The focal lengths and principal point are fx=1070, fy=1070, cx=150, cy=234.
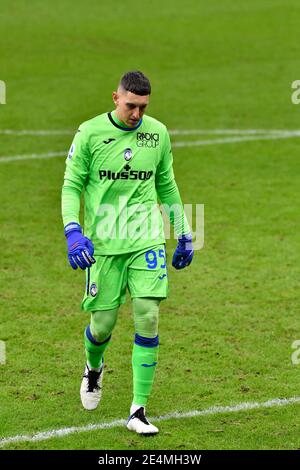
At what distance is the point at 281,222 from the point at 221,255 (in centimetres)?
182

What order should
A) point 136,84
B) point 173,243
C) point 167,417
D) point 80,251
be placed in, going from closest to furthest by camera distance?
point 80,251
point 136,84
point 167,417
point 173,243

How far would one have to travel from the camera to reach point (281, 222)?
15.6m

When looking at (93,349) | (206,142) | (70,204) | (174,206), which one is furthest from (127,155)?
(206,142)

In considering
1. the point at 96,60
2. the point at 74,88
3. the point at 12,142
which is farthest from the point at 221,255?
the point at 96,60

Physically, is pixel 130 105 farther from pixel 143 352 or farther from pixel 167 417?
pixel 167 417

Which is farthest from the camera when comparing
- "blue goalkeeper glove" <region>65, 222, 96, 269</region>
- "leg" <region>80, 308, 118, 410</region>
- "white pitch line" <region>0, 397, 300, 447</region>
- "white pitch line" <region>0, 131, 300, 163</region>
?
"white pitch line" <region>0, 131, 300, 163</region>

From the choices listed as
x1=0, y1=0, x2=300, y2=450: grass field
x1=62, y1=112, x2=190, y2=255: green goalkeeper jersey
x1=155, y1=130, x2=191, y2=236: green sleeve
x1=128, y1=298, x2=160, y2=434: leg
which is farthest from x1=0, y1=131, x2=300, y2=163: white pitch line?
x1=128, y1=298, x2=160, y2=434: leg

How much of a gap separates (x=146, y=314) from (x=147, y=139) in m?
1.46

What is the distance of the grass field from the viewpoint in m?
9.23

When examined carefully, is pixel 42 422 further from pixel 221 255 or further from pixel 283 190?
pixel 283 190

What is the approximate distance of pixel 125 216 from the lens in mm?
8875

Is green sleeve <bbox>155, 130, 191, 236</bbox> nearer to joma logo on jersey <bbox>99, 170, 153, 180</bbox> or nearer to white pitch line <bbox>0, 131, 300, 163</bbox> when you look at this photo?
joma logo on jersey <bbox>99, 170, 153, 180</bbox>

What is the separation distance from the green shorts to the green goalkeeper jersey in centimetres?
7

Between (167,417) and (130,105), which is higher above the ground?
(130,105)
